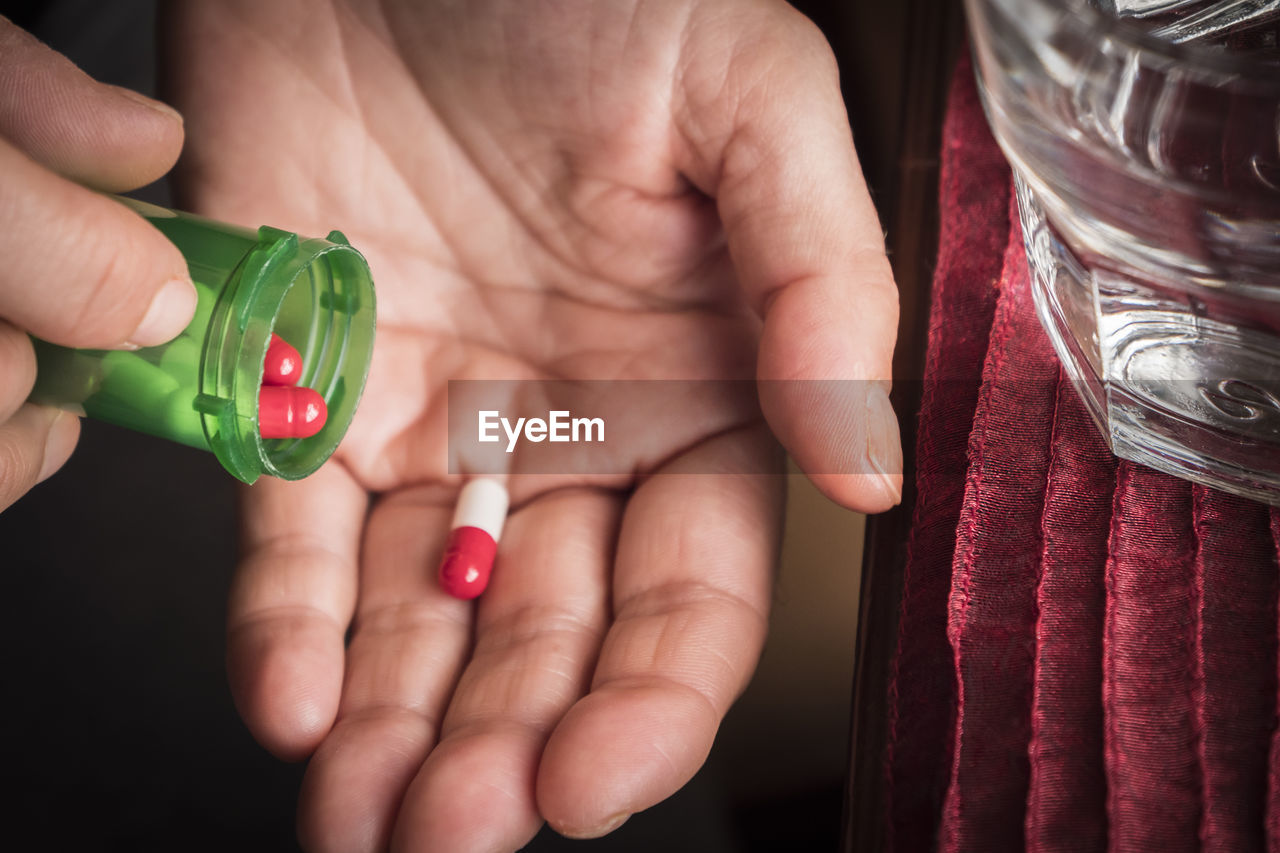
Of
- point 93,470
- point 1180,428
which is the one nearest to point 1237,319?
point 1180,428

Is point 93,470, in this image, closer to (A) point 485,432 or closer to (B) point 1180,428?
(A) point 485,432

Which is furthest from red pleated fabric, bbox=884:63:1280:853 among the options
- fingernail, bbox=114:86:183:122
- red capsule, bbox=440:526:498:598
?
fingernail, bbox=114:86:183:122

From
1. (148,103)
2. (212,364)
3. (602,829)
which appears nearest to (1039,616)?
(602,829)

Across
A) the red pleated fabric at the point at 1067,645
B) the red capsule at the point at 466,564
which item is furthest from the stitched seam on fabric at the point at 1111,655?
the red capsule at the point at 466,564

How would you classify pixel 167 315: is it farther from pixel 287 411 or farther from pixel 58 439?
pixel 58 439

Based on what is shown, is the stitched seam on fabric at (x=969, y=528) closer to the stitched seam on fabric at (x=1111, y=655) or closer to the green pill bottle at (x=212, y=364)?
the stitched seam on fabric at (x=1111, y=655)
